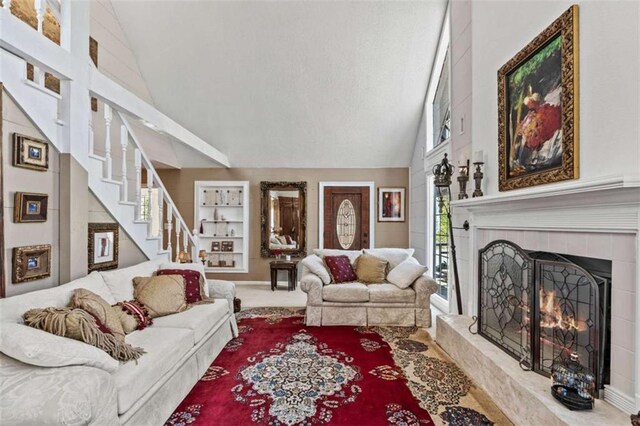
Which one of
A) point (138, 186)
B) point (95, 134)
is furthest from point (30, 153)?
Answer: point (95, 134)

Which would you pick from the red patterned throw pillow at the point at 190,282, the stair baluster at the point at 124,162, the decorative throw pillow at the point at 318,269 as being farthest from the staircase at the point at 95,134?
the decorative throw pillow at the point at 318,269

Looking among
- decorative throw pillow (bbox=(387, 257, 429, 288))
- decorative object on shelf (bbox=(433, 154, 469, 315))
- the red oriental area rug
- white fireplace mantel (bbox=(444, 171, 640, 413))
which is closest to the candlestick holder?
white fireplace mantel (bbox=(444, 171, 640, 413))

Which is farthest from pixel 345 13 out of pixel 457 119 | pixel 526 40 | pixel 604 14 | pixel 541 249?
pixel 541 249

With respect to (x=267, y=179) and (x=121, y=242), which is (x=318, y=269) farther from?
(x=267, y=179)

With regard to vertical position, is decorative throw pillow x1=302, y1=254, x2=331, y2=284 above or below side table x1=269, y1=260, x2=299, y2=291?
above

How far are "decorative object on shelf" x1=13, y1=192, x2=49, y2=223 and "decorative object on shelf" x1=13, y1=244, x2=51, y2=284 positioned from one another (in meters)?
0.20

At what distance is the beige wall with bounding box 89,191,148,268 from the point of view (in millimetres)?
2922

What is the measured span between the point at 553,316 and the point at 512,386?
1.77 feet

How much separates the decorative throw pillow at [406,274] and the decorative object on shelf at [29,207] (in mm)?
3523

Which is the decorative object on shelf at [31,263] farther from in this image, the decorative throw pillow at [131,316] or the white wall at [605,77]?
the white wall at [605,77]

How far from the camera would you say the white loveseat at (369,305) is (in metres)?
3.89

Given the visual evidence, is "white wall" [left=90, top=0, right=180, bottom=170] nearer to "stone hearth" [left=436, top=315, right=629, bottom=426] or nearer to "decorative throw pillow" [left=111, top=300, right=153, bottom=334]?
"decorative throw pillow" [left=111, top=300, right=153, bottom=334]

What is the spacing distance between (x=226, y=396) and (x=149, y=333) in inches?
28.7

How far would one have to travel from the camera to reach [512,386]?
2053 mm
